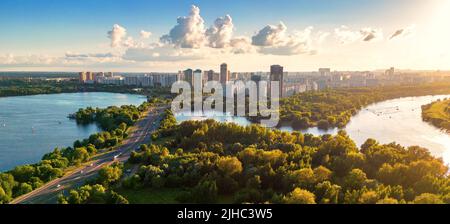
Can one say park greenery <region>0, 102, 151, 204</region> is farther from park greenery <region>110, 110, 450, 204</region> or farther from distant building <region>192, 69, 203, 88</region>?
distant building <region>192, 69, 203, 88</region>

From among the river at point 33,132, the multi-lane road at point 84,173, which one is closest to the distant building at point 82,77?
the river at point 33,132

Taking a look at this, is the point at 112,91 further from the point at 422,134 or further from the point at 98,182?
the point at 98,182

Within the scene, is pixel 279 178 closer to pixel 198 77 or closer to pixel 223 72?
pixel 198 77

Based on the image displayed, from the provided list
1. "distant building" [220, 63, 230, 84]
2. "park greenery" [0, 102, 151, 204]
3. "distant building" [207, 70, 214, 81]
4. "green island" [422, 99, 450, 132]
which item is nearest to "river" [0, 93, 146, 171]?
"park greenery" [0, 102, 151, 204]

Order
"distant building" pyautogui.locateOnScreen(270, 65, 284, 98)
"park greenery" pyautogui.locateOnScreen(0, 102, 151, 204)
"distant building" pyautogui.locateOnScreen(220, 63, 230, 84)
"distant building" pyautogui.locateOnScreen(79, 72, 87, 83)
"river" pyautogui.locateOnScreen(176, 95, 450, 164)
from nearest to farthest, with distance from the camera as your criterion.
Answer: "park greenery" pyautogui.locateOnScreen(0, 102, 151, 204) < "river" pyautogui.locateOnScreen(176, 95, 450, 164) < "distant building" pyautogui.locateOnScreen(270, 65, 284, 98) < "distant building" pyautogui.locateOnScreen(220, 63, 230, 84) < "distant building" pyautogui.locateOnScreen(79, 72, 87, 83)
